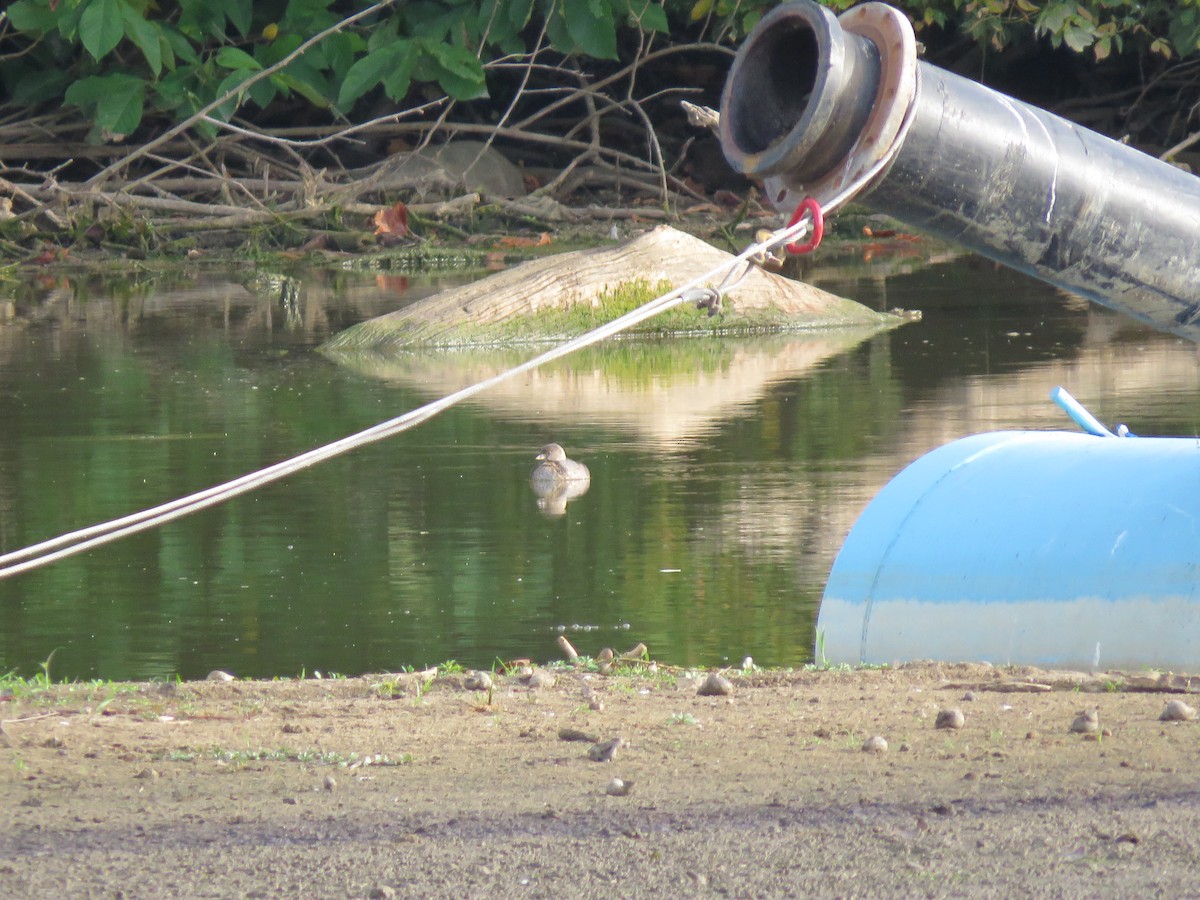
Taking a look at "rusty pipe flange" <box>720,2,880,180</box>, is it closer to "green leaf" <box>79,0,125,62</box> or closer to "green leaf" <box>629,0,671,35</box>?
"green leaf" <box>79,0,125,62</box>

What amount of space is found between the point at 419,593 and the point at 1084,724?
9.22ft

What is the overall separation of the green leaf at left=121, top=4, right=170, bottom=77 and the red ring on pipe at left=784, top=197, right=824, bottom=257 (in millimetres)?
13918

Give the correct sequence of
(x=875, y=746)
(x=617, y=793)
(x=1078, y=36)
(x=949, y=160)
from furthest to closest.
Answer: (x=1078, y=36) < (x=949, y=160) < (x=875, y=746) < (x=617, y=793)

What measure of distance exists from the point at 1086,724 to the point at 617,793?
→ 1.04 m

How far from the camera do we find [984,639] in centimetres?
474

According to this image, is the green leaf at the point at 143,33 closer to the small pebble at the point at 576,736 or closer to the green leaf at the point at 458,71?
the green leaf at the point at 458,71

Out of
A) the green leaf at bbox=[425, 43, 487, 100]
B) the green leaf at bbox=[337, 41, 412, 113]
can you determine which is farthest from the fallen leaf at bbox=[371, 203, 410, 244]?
the green leaf at bbox=[425, 43, 487, 100]

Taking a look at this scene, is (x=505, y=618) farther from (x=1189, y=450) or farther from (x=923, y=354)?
(x=923, y=354)

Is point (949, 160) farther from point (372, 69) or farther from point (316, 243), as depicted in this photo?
point (372, 69)

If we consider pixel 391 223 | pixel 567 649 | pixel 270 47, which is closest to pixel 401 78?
pixel 391 223

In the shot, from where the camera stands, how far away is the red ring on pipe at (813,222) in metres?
3.97

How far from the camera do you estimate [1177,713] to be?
3885 mm

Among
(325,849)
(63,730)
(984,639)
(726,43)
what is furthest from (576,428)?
(726,43)

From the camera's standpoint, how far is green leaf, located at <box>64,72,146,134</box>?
17.4m
